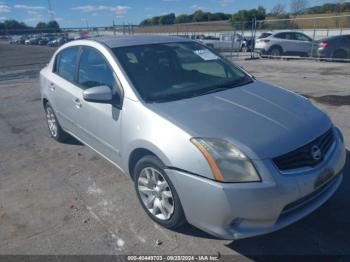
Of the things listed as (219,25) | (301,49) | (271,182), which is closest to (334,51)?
(301,49)

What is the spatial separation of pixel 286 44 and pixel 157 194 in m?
Answer: 16.9

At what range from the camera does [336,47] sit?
48.9 ft

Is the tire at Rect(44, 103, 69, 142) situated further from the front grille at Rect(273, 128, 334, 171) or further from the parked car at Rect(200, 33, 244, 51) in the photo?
the parked car at Rect(200, 33, 244, 51)

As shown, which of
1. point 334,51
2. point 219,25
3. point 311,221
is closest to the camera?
point 311,221

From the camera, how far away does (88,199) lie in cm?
373

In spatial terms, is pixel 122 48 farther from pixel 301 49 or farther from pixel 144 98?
pixel 301 49

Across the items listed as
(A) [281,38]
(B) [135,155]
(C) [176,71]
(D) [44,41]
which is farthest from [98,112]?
(D) [44,41]

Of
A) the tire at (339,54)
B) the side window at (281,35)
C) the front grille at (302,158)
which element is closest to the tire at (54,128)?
the front grille at (302,158)

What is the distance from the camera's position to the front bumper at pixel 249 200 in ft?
7.94

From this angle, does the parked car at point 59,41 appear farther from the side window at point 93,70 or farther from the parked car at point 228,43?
the side window at point 93,70

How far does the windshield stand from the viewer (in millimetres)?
3361

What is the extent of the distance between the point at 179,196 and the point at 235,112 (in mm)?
900

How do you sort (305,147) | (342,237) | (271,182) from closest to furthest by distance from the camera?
(271,182) → (305,147) → (342,237)

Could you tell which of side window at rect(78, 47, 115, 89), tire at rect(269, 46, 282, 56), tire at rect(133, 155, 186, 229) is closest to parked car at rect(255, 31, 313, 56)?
tire at rect(269, 46, 282, 56)
